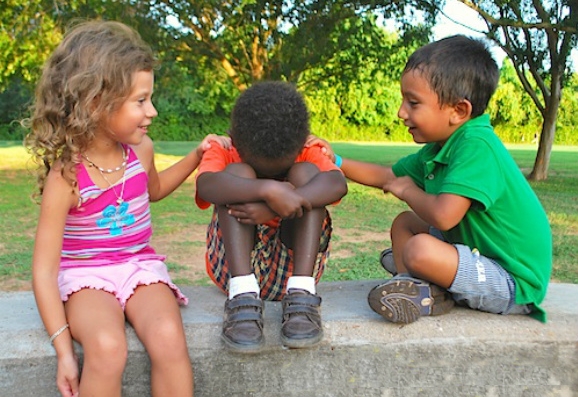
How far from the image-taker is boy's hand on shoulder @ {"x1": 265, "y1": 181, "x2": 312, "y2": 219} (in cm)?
217

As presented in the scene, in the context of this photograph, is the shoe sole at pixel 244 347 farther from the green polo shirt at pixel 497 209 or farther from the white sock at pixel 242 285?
the green polo shirt at pixel 497 209

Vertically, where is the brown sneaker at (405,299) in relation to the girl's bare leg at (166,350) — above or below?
above

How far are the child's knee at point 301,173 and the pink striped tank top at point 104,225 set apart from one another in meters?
0.58

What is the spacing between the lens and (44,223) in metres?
2.12

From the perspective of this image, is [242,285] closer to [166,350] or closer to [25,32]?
[166,350]

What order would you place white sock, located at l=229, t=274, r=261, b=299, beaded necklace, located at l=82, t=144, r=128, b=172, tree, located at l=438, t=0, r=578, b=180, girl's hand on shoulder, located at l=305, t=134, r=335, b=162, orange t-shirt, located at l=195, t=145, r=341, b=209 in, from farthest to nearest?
tree, located at l=438, t=0, r=578, b=180, girl's hand on shoulder, located at l=305, t=134, r=335, b=162, orange t-shirt, located at l=195, t=145, r=341, b=209, beaded necklace, located at l=82, t=144, r=128, b=172, white sock, located at l=229, t=274, r=261, b=299

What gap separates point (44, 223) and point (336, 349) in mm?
1071

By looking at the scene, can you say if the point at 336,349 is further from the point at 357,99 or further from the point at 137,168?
the point at 357,99

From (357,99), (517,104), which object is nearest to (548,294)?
(357,99)

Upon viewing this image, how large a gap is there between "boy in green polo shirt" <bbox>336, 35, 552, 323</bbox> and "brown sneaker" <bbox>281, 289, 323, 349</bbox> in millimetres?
218


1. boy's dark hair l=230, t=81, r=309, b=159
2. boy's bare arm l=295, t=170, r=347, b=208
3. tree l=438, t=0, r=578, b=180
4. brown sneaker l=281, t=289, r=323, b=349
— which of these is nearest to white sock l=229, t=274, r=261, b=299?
brown sneaker l=281, t=289, r=323, b=349

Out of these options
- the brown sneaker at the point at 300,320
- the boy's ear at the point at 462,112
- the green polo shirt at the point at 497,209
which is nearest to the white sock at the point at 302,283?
the brown sneaker at the point at 300,320

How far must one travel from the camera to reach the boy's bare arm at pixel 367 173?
9.15 ft

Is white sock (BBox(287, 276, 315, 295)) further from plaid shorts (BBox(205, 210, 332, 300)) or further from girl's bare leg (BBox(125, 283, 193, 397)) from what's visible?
girl's bare leg (BBox(125, 283, 193, 397))
